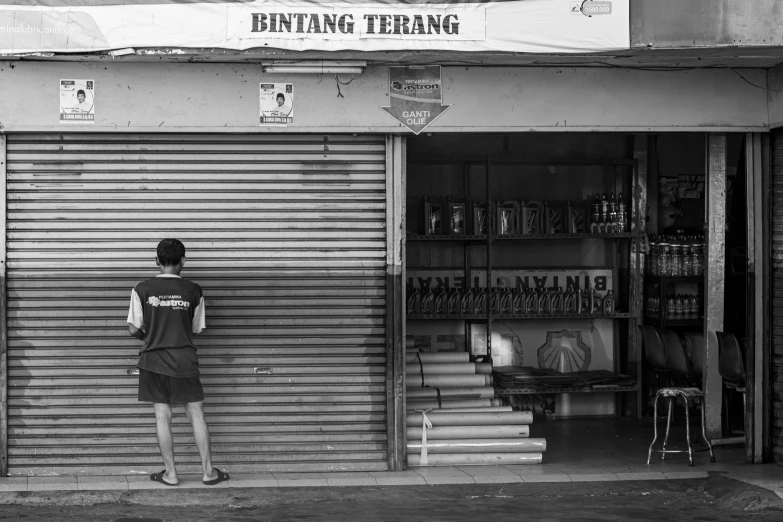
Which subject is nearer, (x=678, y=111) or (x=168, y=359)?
(x=168, y=359)

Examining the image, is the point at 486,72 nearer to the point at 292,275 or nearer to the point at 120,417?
the point at 292,275

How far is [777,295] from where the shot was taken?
8.64 meters

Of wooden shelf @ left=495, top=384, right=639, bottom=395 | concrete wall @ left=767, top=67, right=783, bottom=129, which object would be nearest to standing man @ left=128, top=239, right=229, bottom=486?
wooden shelf @ left=495, top=384, right=639, bottom=395

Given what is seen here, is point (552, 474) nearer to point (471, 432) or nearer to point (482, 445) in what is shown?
point (482, 445)

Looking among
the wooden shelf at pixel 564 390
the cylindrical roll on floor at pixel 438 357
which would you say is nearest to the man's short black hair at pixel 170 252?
the cylindrical roll on floor at pixel 438 357

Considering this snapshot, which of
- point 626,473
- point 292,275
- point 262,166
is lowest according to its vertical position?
point 626,473

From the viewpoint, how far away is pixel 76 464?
26.8ft

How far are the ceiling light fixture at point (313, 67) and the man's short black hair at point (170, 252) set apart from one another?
1.44 meters

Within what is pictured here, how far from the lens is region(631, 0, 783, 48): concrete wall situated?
752cm

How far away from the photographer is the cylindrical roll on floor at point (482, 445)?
8727mm

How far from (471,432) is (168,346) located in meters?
2.64

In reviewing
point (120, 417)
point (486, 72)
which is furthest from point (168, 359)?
point (486, 72)

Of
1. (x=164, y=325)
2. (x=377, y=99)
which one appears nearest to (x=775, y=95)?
(x=377, y=99)

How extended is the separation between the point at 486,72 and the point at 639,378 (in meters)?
4.57
